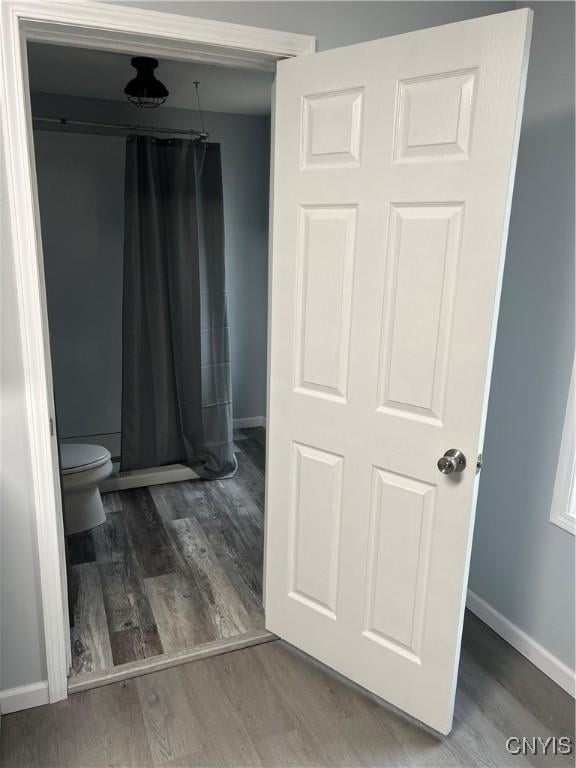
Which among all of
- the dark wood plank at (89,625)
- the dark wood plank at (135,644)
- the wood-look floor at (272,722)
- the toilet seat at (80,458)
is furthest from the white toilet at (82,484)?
the wood-look floor at (272,722)

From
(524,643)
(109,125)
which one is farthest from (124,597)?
(109,125)

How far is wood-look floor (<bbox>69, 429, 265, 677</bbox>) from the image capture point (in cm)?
225

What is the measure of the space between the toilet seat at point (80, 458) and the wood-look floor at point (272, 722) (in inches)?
43.7

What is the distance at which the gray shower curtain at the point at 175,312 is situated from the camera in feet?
10.8

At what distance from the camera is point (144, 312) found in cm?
339

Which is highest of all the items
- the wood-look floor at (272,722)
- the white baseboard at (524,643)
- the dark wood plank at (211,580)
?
the white baseboard at (524,643)

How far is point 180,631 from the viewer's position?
229 centimetres

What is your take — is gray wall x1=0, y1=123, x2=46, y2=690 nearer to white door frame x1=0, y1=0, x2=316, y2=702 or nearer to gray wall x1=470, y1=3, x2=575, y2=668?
white door frame x1=0, y1=0, x2=316, y2=702

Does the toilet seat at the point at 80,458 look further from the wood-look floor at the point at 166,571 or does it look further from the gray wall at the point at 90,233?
the gray wall at the point at 90,233

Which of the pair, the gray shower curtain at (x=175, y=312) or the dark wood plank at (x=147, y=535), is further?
the gray shower curtain at (x=175, y=312)

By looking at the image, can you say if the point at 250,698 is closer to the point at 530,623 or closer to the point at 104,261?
the point at 530,623

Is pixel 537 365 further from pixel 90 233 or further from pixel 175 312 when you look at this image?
pixel 90 233

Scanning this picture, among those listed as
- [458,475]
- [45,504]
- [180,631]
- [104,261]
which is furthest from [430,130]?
[104,261]

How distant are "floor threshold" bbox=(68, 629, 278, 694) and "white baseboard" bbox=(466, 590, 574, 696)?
2.67ft
